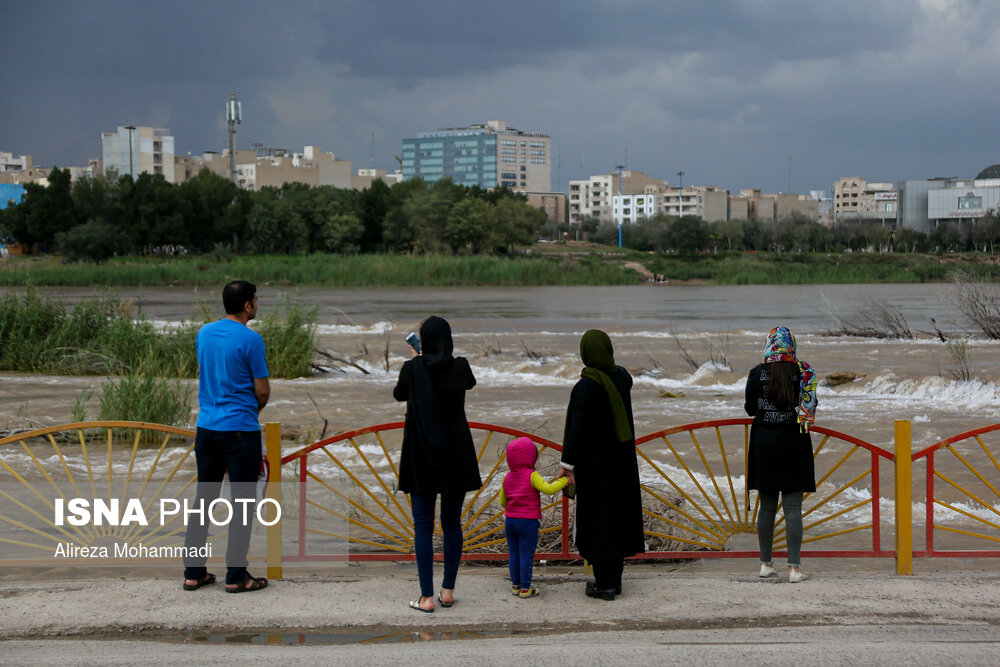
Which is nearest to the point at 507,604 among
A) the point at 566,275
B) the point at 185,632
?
the point at 185,632

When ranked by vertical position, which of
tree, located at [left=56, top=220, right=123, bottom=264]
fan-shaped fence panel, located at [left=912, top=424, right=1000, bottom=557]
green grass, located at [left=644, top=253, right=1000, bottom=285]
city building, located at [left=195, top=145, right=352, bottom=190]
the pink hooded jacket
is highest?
city building, located at [left=195, top=145, right=352, bottom=190]

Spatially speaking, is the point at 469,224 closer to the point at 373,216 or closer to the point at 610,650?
the point at 373,216

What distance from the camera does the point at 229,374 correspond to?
5449 mm

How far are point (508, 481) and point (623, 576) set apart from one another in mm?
1075

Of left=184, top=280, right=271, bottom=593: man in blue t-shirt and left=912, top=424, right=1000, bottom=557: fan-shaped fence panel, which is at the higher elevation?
left=184, top=280, right=271, bottom=593: man in blue t-shirt

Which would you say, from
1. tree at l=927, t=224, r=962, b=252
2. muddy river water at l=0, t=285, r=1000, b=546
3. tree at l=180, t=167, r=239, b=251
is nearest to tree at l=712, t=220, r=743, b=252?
tree at l=927, t=224, r=962, b=252

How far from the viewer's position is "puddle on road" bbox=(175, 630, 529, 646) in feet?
16.3

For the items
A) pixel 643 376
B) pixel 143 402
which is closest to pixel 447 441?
pixel 143 402

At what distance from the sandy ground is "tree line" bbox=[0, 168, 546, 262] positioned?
263 ft

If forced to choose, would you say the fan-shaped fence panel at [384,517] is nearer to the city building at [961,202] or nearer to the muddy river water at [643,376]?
the muddy river water at [643,376]

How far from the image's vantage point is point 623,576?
20.0 ft

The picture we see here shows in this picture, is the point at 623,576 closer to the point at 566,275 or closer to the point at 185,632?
the point at 185,632

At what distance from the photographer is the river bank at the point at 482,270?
6475cm

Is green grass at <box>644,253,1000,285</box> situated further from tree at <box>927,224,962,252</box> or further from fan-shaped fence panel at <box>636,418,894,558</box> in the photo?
fan-shaped fence panel at <box>636,418,894,558</box>
